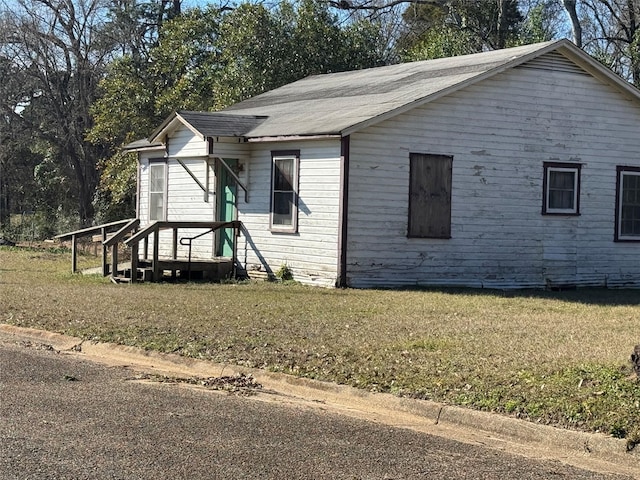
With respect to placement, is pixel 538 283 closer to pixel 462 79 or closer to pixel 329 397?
pixel 462 79

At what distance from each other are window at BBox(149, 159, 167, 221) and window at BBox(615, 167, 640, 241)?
34.2 feet

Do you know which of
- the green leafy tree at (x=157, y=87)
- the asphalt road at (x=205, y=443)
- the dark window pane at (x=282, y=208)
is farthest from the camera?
the green leafy tree at (x=157, y=87)

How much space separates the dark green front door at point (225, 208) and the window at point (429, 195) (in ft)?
13.6

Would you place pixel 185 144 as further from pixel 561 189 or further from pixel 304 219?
pixel 561 189

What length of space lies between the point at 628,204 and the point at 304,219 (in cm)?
736

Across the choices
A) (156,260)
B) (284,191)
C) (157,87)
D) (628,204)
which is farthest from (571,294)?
(157,87)

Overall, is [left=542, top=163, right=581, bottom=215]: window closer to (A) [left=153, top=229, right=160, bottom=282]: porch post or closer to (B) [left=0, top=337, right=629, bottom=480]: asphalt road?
(A) [left=153, top=229, right=160, bottom=282]: porch post

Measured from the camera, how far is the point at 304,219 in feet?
61.5

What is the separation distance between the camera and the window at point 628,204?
68.1 ft

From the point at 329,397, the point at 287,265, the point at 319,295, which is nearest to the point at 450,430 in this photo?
the point at 329,397

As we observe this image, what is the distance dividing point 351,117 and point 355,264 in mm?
2747

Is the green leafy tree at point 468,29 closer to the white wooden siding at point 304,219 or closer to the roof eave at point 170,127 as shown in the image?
the roof eave at point 170,127

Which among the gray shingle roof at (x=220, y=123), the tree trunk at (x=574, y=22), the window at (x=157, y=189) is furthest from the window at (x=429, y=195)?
the tree trunk at (x=574, y=22)

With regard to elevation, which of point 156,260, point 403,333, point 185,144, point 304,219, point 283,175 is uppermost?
point 185,144
